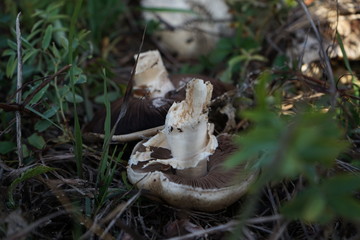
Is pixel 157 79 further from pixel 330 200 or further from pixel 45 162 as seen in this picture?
pixel 330 200

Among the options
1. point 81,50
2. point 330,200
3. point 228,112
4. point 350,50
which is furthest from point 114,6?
point 330,200

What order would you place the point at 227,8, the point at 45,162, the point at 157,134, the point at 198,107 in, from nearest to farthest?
the point at 198,107 → the point at 157,134 → the point at 45,162 → the point at 227,8

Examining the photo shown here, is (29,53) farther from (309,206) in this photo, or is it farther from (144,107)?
(309,206)

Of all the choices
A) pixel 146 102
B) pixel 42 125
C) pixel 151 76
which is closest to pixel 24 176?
pixel 42 125

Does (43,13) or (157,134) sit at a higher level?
(43,13)

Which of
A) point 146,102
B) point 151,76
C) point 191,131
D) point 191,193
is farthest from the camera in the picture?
point 151,76
